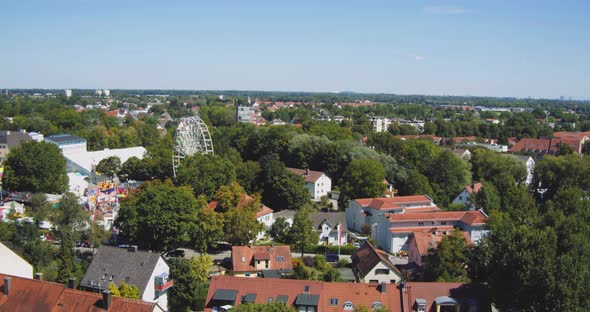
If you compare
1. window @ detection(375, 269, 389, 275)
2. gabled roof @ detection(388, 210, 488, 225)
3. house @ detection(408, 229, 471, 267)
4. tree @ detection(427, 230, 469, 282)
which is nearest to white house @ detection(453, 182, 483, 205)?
gabled roof @ detection(388, 210, 488, 225)

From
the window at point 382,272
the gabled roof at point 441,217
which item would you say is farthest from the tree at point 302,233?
the window at point 382,272

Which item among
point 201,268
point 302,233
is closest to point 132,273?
point 201,268

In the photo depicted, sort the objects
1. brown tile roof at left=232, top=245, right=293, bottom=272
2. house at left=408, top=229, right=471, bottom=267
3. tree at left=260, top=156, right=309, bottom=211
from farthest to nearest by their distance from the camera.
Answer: tree at left=260, top=156, right=309, bottom=211
house at left=408, top=229, right=471, bottom=267
brown tile roof at left=232, top=245, right=293, bottom=272

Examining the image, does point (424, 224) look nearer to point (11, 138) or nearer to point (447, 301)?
point (447, 301)

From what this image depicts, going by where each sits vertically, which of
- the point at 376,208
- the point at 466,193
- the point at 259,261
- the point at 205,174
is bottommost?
the point at 259,261

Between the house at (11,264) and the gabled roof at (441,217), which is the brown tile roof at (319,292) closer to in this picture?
the house at (11,264)

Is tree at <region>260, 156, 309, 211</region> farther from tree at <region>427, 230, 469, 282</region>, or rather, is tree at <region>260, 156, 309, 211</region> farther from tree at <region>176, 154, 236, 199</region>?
tree at <region>427, 230, 469, 282</region>
